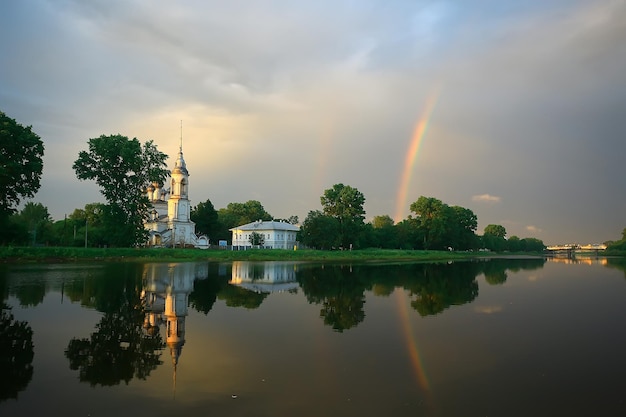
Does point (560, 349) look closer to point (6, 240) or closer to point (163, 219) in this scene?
point (6, 240)

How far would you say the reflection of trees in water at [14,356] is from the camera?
7.60 m

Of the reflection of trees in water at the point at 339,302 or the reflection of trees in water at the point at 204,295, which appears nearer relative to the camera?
the reflection of trees in water at the point at 339,302

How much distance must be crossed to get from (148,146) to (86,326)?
48.2m

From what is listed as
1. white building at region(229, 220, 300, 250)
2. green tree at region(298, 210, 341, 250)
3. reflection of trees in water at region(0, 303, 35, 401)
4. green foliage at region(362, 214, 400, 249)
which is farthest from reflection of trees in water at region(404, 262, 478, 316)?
green foliage at region(362, 214, 400, 249)

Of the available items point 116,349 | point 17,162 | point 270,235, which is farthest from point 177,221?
point 116,349

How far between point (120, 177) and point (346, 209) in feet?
150

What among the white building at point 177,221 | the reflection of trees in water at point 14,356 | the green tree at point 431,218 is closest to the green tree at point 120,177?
the white building at point 177,221

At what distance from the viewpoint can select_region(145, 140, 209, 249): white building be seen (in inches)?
3280

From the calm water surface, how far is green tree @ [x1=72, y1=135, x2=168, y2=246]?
1484 inches

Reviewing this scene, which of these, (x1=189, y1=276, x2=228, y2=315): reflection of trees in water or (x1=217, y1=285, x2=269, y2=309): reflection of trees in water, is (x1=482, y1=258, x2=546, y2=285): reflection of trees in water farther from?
(x1=189, y1=276, x2=228, y2=315): reflection of trees in water

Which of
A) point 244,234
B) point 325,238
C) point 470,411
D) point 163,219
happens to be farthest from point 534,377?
point 244,234

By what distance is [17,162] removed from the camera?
44.4 m

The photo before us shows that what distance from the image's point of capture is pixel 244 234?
330 feet

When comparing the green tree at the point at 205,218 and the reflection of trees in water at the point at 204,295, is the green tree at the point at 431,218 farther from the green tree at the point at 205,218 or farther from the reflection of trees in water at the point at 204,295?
the reflection of trees in water at the point at 204,295
